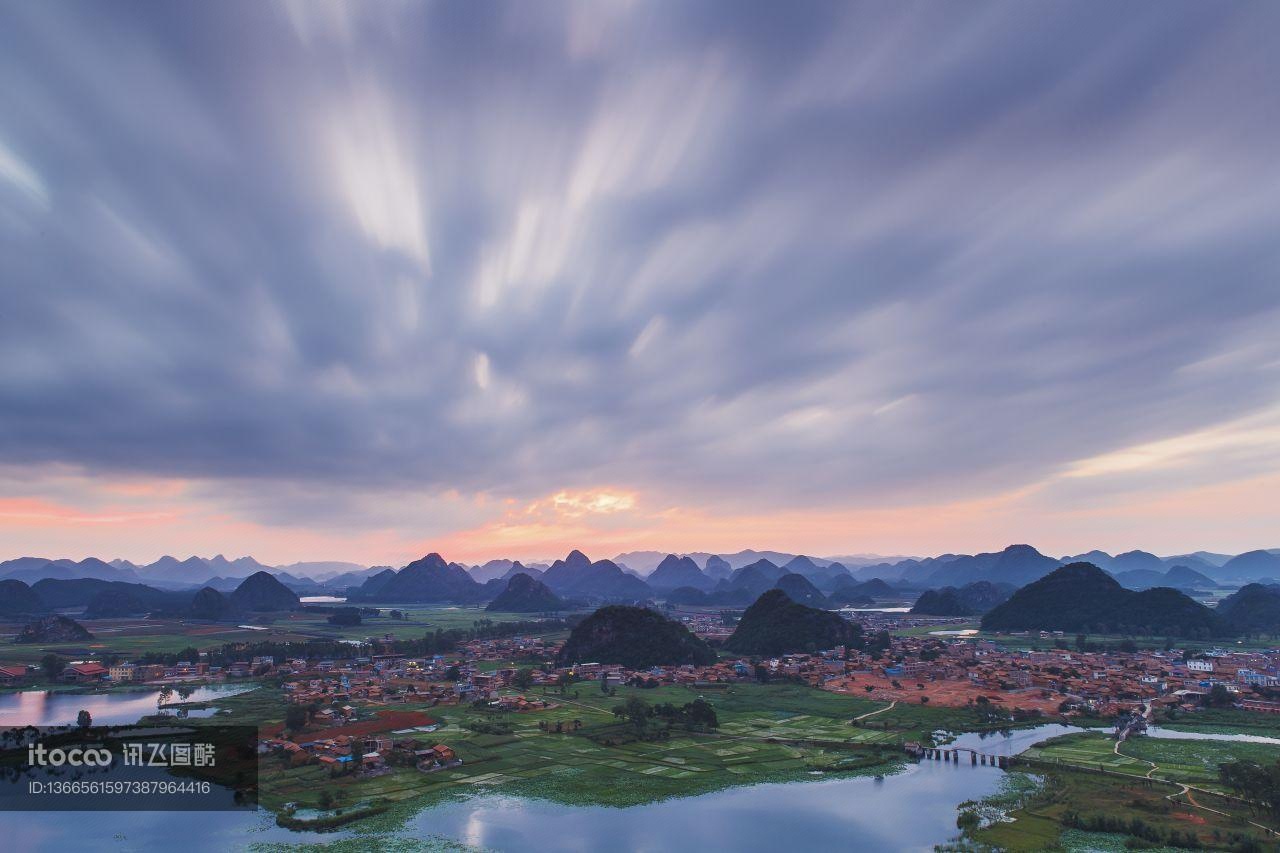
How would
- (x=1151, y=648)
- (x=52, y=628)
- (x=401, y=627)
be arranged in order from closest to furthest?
1. (x=1151, y=648)
2. (x=52, y=628)
3. (x=401, y=627)

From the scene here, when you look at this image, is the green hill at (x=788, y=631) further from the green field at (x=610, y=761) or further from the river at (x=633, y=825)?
the river at (x=633, y=825)

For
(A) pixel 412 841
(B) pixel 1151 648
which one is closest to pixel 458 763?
(A) pixel 412 841

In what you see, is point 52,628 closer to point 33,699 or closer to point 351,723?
point 33,699

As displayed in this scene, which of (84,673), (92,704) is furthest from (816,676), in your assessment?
(84,673)

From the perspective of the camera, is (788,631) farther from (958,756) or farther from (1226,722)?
(958,756)

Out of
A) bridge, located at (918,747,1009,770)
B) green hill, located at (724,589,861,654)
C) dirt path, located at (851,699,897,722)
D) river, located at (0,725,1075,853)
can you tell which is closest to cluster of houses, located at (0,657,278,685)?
river, located at (0,725,1075,853)

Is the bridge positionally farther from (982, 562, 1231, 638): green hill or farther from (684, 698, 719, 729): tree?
(982, 562, 1231, 638): green hill

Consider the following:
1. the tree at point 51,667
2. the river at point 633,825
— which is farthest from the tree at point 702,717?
the tree at point 51,667
